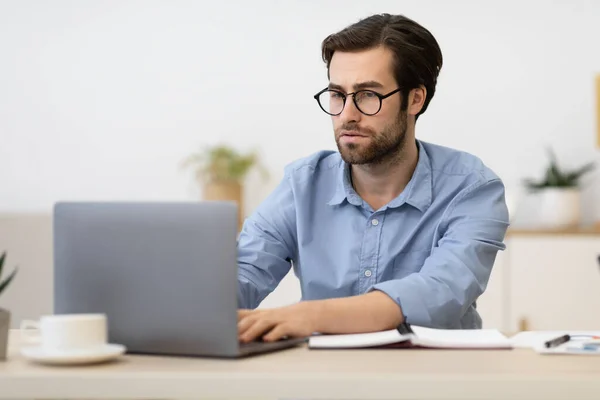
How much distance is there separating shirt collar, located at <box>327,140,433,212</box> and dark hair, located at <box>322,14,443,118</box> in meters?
0.16

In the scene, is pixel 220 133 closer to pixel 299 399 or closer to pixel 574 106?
pixel 574 106

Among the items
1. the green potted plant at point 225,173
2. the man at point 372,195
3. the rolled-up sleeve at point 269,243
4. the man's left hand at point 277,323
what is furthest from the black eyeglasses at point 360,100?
the green potted plant at point 225,173

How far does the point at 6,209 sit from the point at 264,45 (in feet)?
5.51

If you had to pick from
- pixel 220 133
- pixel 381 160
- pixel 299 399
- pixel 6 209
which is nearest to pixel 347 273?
pixel 381 160

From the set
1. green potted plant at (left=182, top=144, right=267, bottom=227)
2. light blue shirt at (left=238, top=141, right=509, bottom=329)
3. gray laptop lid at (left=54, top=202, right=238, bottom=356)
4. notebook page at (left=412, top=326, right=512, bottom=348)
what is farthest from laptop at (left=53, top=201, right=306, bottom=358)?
green potted plant at (left=182, top=144, right=267, bottom=227)

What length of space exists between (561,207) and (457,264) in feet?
9.42

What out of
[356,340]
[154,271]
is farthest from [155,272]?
[356,340]

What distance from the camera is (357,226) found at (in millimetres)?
2184

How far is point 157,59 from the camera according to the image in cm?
492

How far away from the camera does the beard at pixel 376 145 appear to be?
2.11 meters

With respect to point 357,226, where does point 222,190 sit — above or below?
above

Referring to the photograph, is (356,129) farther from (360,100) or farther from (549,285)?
(549,285)

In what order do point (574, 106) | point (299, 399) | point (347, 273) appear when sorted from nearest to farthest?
1. point (299, 399)
2. point (347, 273)
3. point (574, 106)

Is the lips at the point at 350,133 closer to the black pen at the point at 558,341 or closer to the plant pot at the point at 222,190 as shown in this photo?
the black pen at the point at 558,341
